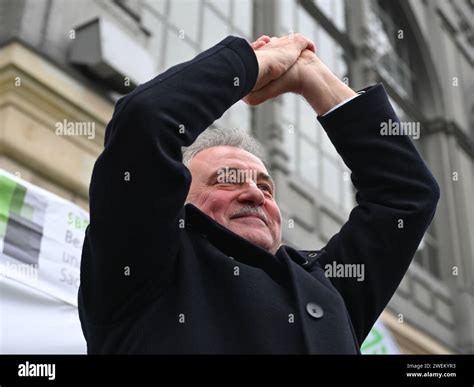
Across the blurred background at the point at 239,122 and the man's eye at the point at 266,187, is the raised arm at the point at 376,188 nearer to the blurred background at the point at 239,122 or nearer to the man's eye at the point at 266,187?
the man's eye at the point at 266,187

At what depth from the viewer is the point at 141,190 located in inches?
48.8

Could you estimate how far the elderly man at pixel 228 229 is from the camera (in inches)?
48.9

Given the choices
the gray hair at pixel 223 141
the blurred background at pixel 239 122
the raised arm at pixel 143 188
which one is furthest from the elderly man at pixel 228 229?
the blurred background at pixel 239 122

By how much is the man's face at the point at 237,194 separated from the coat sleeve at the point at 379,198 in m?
0.18

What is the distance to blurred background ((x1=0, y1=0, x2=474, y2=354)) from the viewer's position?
320cm

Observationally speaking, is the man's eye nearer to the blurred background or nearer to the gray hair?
the gray hair

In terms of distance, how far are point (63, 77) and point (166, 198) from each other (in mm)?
3255

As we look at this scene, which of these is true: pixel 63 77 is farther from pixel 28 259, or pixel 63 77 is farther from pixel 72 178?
pixel 28 259

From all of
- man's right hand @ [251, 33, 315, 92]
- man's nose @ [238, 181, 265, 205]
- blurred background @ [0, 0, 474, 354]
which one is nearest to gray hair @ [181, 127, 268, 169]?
man's nose @ [238, 181, 265, 205]

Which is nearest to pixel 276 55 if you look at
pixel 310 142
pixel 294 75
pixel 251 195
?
pixel 294 75

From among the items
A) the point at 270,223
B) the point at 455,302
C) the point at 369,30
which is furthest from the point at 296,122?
the point at 270,223

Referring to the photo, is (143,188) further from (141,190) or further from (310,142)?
(310,142)

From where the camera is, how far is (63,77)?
431cm

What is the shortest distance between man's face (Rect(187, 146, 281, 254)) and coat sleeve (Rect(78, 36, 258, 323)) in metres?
0.25
